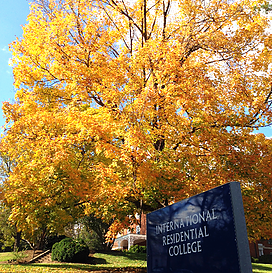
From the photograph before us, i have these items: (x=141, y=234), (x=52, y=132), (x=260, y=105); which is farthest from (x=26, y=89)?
(x=141, y=234)

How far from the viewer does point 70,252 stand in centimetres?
1609

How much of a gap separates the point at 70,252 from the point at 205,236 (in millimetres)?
14311

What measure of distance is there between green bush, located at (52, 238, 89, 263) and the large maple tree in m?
5.09

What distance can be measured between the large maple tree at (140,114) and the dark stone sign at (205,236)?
13.7 ft

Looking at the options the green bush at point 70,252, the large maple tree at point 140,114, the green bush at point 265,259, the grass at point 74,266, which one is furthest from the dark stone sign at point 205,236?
the green bush at point 265,259

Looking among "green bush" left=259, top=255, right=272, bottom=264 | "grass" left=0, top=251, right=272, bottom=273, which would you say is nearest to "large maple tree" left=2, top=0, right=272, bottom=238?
"grass" left=0, top=251, right=272, bottom=273

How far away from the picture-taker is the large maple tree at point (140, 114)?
1017 cm

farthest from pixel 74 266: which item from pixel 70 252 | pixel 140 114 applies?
pixel 140 114

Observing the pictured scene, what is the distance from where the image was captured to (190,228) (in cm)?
445

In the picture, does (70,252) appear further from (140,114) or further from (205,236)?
(205,236)

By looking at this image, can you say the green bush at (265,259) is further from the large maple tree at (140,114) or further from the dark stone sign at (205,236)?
the dark stone sign at (205,236)

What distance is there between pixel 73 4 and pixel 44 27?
1911 millimetres

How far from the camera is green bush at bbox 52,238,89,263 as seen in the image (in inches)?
634

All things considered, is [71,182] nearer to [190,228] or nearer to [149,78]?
[149,78]
